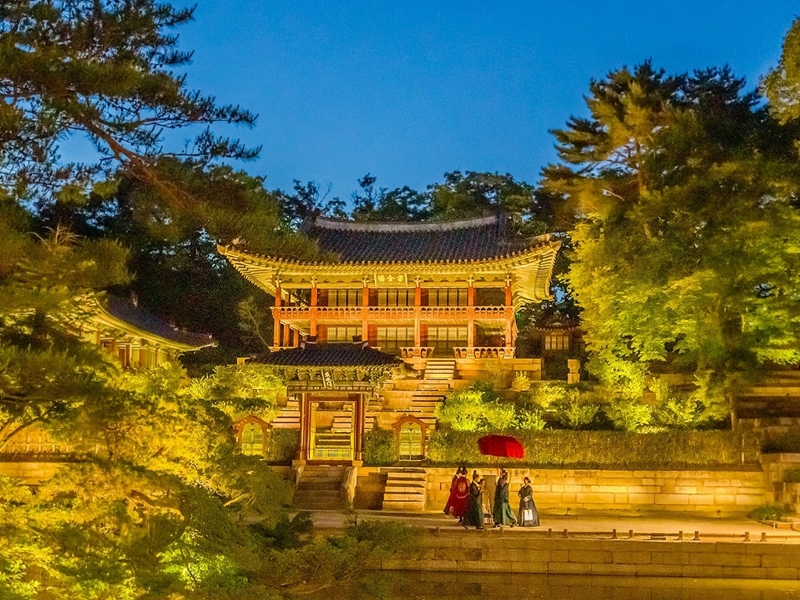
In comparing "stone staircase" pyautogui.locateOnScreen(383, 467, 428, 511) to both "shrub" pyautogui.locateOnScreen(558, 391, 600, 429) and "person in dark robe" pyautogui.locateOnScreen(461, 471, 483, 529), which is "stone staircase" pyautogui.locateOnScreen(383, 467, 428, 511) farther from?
"shrub" pyautogui.locateOnScreen(558, 391, 600, 429)

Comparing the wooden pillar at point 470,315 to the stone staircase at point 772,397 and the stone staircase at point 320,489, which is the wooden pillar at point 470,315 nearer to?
the stone staircase at point 772,397

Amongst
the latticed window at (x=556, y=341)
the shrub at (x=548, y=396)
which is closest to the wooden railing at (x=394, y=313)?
the latticed window at (x=556, y=341)

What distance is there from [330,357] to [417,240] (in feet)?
46.1

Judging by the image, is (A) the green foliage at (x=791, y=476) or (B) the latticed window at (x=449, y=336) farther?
(B) the latticed window at (x=449, y=336)

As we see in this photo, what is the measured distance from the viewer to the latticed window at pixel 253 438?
24922mm

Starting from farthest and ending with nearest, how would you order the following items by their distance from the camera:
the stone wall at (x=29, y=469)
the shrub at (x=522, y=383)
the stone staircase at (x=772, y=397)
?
the shrub at (x=522, y=383) < the stone staircase at (x=772, y=397) < the stone wall at (x=29, y=469)

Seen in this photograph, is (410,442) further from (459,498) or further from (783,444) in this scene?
(783,444)

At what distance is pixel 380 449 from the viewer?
2459 cm

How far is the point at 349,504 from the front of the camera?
2248 cm

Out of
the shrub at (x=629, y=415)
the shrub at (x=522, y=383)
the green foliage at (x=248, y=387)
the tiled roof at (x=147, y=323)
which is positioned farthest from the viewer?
the tiled roof at (x=147, y=323)

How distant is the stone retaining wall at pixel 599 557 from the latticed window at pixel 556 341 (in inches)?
892

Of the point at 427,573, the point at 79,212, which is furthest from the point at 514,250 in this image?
the point at 79,212

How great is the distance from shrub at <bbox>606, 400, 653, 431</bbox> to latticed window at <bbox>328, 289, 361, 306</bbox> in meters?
13.6

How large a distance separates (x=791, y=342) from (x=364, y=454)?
1272 cm
